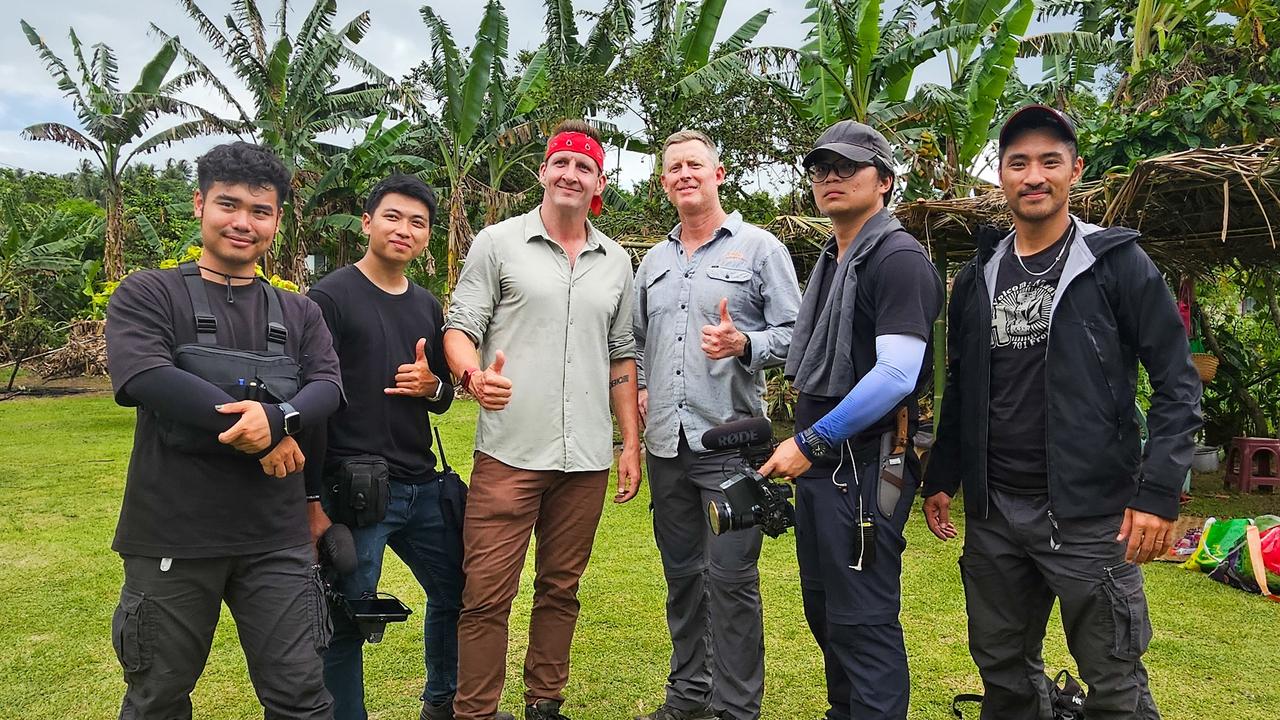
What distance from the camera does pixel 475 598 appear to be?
10.5 feet

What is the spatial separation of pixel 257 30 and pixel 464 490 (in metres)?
15.6

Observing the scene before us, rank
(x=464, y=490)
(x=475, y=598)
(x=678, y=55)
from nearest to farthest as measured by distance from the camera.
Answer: (x=475, y=598), (x=464, y=490), (x=678, y=55)

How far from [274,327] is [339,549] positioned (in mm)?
803

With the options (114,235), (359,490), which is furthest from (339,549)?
(114,235)

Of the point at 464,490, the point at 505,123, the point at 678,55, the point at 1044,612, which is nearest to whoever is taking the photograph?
the point at 1044,612

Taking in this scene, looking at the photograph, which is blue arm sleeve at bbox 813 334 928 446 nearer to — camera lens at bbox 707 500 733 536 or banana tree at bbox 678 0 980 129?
camera lens at bbox 707 500 733 536

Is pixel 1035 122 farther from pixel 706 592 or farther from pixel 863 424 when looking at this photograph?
pixel 706 592

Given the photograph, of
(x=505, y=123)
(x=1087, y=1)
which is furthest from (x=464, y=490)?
(x=1087, y=1)

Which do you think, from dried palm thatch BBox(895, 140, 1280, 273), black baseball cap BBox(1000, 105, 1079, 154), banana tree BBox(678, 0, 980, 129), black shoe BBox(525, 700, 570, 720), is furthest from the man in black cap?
banana tree BBox(678, 0, 980, 129)

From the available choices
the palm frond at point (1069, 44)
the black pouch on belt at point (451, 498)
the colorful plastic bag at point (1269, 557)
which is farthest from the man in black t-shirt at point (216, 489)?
the palm frond at point (1069, 44)

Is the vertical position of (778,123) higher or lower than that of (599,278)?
higher

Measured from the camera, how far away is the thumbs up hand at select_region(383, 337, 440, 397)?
10.3ft

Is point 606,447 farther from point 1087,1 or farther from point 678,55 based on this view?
point 1087,1

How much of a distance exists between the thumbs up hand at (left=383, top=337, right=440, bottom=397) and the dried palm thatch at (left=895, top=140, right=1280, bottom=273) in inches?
169
